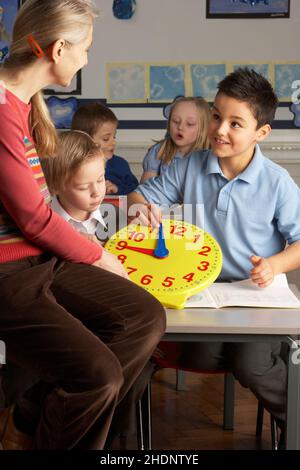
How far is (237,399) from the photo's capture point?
285cm

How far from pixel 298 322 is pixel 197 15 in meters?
2.68

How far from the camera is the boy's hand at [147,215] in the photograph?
205 cm

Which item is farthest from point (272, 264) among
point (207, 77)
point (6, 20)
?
point (6, 20)

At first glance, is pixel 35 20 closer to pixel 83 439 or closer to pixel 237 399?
pixel 83 439

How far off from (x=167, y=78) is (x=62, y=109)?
580 millimetres

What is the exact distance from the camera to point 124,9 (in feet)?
13.0

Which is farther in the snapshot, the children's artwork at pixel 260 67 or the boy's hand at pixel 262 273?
the children's artwork at pixel 260 67

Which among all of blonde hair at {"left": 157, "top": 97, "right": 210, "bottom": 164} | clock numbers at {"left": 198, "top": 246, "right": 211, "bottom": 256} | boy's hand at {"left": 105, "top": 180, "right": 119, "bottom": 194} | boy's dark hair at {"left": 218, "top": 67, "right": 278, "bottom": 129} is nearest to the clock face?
clock numbers at {"left": 198, "top": 246, "right": 211, "bottom": 256}

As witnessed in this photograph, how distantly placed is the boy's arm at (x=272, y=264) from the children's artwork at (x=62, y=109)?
2.21m

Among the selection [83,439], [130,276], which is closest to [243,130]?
[130,276]

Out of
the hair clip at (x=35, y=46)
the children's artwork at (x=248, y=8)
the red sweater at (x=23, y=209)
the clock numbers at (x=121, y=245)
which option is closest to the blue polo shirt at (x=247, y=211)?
the clock numbers at (x=121, y=245)

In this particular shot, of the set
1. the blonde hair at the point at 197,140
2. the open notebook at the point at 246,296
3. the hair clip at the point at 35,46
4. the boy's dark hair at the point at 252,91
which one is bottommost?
the open notebook at the point at 246,296

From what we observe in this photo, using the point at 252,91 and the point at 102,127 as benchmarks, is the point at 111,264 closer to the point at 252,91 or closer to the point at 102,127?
the point at 252,91

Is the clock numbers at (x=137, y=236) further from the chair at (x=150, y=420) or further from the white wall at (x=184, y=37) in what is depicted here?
the white wall at (x=184, y=37)
